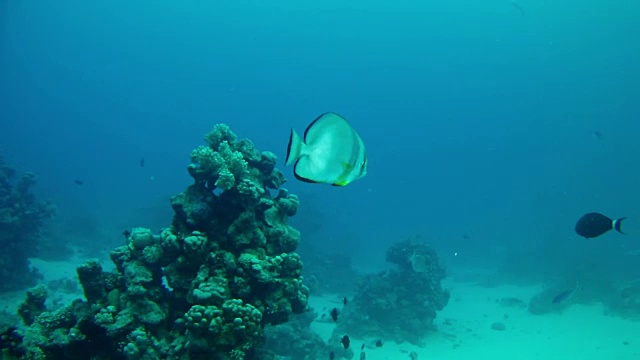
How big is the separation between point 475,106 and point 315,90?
72.9m

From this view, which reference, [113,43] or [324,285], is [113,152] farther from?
[324,285]

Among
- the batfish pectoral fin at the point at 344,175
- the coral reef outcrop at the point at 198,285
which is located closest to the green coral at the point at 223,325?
the coral reef outcrop at the point at 198,285

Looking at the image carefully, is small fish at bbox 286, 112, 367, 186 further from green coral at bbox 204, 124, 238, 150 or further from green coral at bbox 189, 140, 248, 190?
green coral at bbox 204, 124, 238, 150

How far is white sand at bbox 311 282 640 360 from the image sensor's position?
13273 millimetres

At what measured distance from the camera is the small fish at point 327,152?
1967mm

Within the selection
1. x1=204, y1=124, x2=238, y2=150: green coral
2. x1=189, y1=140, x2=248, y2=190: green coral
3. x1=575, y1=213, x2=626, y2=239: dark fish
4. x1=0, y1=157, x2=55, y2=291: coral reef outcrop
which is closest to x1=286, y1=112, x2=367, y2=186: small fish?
x1=189, y1=140, x2=248, y2=190: green coral

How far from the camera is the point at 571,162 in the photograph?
383 feet

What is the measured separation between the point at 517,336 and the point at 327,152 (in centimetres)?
1708

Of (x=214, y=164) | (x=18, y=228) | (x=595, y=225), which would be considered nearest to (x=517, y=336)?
(x=595, y=225)

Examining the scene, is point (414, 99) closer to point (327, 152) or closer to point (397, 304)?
point (397, 304)

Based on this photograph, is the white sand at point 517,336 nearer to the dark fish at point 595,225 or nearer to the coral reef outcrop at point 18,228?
the dark fish at point 595,225

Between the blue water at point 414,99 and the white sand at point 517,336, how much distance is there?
12425 mm

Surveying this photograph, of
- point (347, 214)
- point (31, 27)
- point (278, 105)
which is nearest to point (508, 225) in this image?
point (347, 214)

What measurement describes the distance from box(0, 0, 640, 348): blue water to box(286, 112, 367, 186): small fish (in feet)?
82.5
